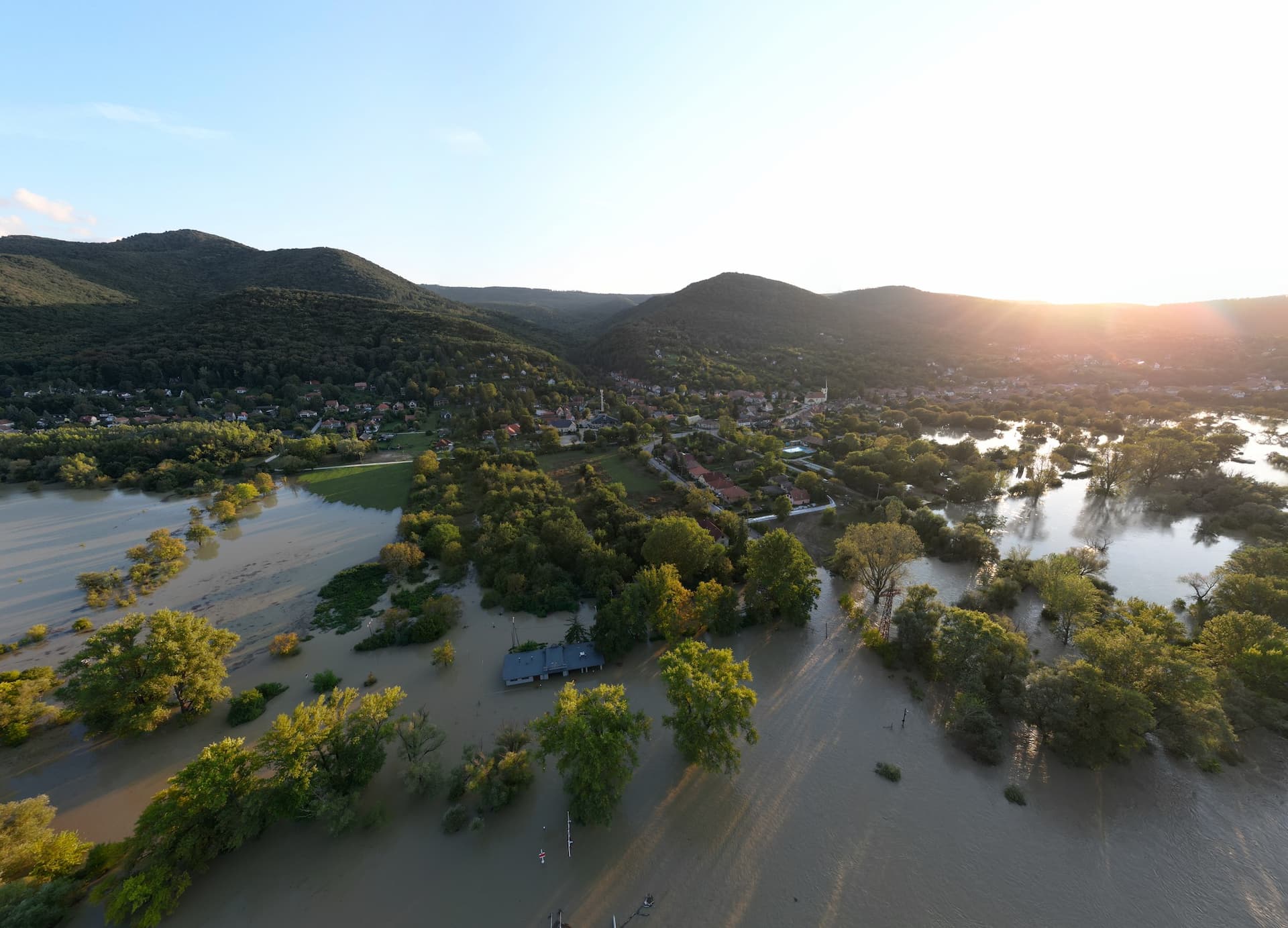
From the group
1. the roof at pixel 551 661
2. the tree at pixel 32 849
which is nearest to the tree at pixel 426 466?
the roof at pixel 551 661

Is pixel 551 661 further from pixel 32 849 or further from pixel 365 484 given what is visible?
pixel 365 484

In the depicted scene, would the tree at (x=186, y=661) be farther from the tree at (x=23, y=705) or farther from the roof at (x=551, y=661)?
the roof at (x=551, y=661)

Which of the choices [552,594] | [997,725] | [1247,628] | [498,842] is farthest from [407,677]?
[1247,628]

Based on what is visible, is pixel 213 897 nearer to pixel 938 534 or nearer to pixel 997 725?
pixel 997 725

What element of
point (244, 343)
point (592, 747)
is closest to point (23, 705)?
point (592, 747)

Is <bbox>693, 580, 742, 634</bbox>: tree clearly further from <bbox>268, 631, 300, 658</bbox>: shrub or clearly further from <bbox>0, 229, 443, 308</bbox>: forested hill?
<bbox>0, 229, 443, 308</bbox>: forested hill

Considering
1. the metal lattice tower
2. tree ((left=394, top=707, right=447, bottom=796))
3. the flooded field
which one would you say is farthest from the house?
the metal lattice tower
